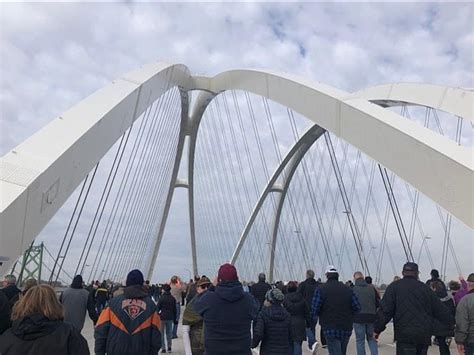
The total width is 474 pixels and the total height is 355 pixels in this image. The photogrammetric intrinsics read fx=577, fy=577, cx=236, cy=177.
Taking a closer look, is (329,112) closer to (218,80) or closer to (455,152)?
(455,152)

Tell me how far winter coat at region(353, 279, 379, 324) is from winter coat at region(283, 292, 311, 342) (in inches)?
71.0

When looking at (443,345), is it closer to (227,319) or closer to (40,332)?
(227,319)

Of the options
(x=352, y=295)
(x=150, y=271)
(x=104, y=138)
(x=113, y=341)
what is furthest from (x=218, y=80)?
(x=113, y=341)

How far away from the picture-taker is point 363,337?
8.95m

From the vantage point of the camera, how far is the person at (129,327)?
418 centimetres

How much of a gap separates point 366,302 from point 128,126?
742 centimetres

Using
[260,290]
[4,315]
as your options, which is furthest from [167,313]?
[4,315]

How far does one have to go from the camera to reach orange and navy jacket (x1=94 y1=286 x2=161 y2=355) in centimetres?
418

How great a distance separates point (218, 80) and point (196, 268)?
19104mm

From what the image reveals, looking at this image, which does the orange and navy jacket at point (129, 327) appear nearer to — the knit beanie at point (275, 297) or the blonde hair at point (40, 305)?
the blonde hair at point (40, 305)

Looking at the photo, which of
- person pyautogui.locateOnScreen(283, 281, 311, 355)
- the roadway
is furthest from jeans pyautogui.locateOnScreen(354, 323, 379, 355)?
person pyautogui.locateOnScreen(283, 281, 311, 355)

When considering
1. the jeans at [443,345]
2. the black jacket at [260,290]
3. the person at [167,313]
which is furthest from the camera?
the black jacket at [260,290]

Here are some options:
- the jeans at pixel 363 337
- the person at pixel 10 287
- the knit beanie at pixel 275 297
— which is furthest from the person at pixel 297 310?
the person at pixel 10 287

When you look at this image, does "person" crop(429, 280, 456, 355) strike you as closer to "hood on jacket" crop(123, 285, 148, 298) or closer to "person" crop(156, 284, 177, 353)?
"hood on jacket" crop(123, 285, 148, 298)
